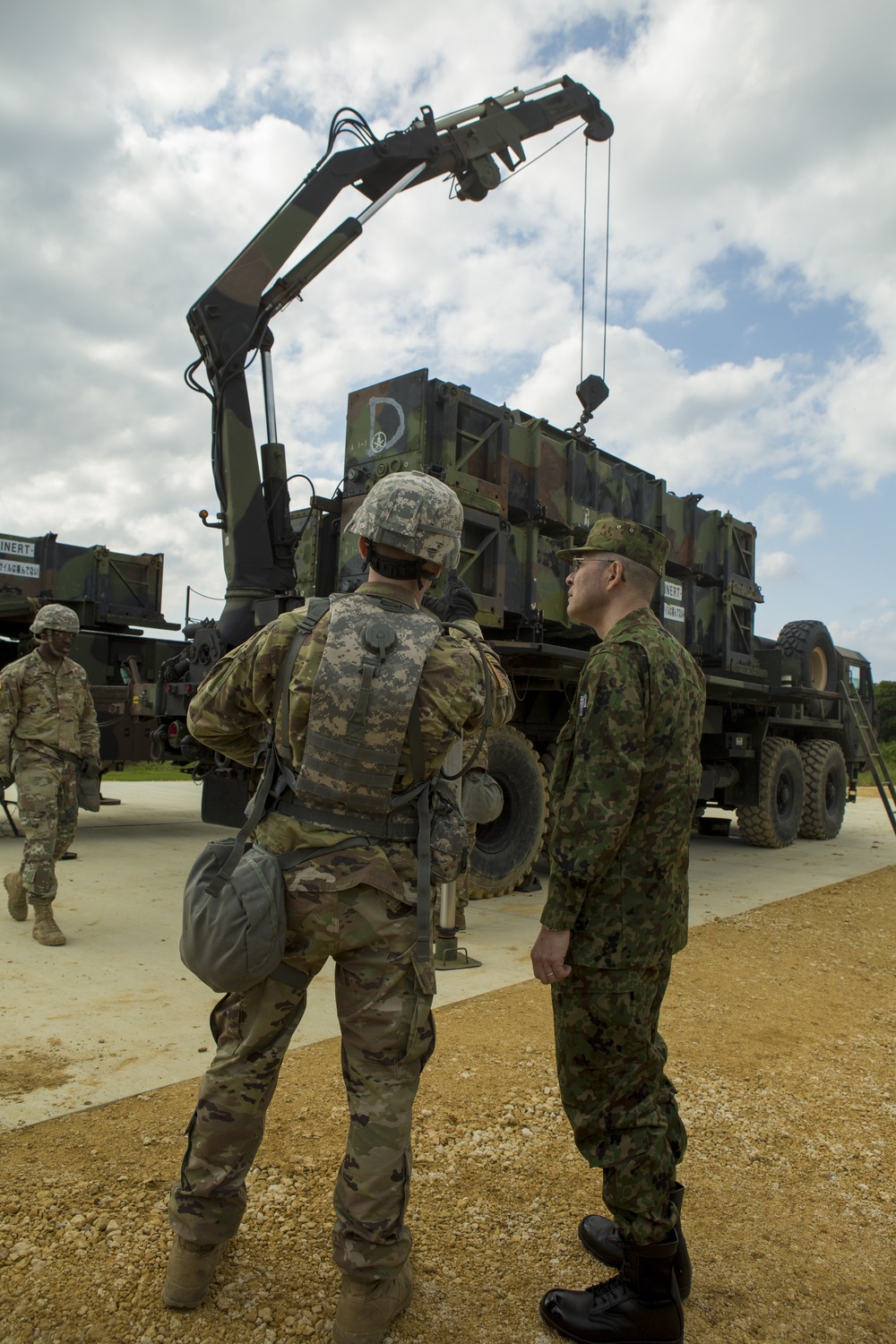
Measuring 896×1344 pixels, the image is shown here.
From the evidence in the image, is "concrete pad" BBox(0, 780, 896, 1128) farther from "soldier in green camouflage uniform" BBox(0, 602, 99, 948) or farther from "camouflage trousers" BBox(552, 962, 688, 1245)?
"camouflage trousers" BBox(552, 962, 688, 1245)

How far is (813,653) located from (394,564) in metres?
10.6

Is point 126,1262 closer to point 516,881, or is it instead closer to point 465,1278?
point 465,1278

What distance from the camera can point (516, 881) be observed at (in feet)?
22.7

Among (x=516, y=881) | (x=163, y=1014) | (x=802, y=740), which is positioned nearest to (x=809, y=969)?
(x=516, y=881)

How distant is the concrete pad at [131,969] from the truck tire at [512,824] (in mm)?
204

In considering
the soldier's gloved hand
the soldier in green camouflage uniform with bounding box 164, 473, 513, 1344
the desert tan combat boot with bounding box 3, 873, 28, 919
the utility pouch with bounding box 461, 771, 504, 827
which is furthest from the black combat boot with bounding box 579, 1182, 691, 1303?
the desert tan combat boot with bounding box 3, 873, 28, 919

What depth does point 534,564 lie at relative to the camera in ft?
24.1

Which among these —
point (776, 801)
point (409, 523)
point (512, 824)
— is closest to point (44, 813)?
point (512, 824)

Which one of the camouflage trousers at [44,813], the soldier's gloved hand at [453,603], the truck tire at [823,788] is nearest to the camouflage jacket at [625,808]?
the soldier's gloved hand at [453,603]

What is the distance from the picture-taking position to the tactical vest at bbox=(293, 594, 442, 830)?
2053 millimetres

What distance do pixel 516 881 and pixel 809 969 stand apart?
86.9 inches

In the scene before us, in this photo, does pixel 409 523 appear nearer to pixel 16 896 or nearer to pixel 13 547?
pixel 16 896

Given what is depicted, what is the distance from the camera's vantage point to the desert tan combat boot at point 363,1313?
1.93 meters

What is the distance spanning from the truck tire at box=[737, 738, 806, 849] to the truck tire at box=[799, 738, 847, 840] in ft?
1.41
